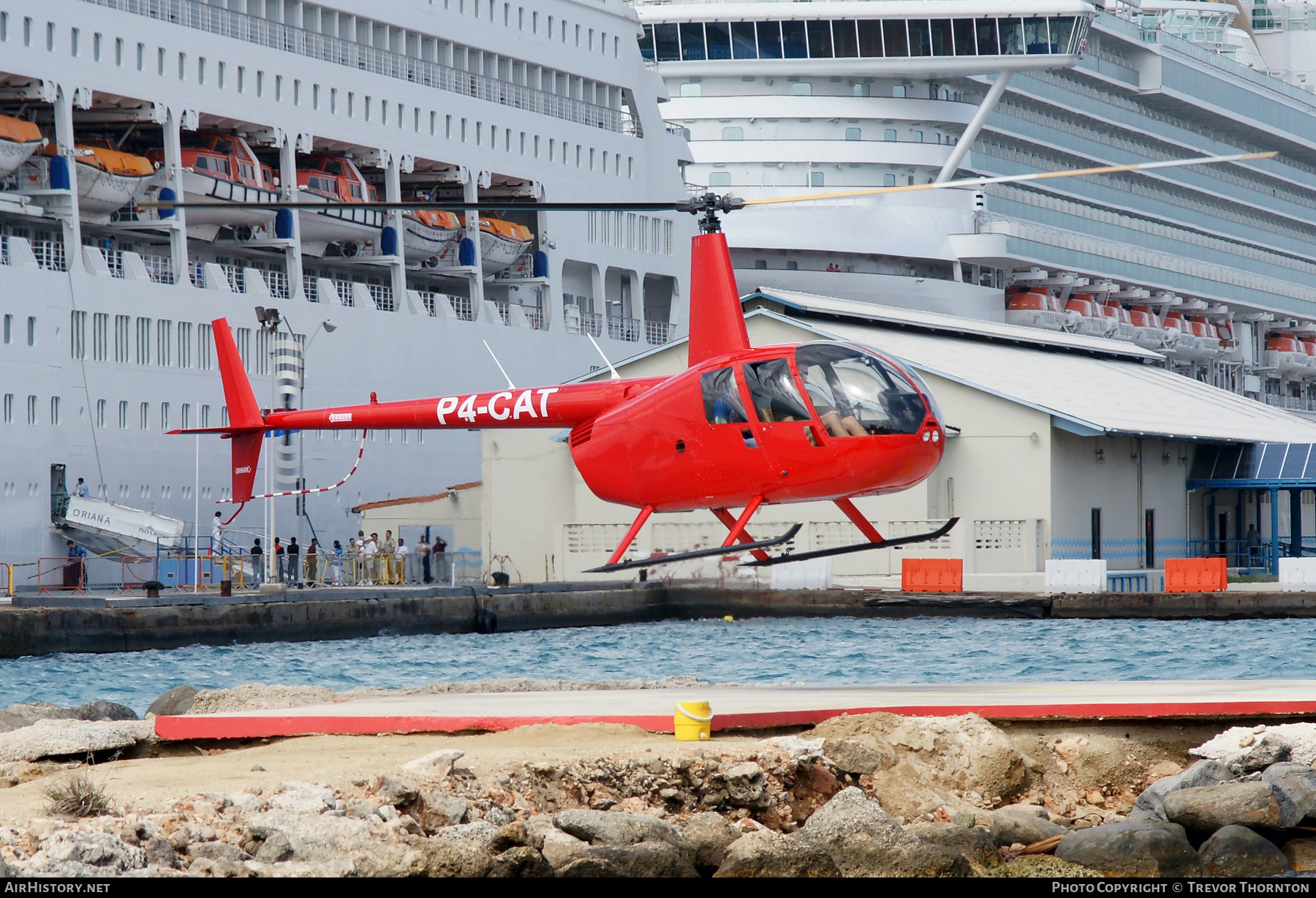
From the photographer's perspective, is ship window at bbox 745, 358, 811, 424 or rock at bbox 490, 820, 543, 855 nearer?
rock at bbox 490, 820, 543, 855

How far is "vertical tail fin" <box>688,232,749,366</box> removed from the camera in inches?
561

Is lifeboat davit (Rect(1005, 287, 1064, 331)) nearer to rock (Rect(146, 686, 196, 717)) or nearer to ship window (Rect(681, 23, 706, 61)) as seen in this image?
ship window (Rect(681, 23, 706, 61))

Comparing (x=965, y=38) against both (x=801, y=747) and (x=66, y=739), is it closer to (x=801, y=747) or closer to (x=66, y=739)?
(x=801, y=747)

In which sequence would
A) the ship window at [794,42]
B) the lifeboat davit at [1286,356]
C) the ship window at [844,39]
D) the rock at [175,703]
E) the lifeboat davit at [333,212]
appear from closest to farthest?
the rock at [175,703]
the lifeboat davit at [333,212]
the ship window at [844,39]
the ship window at [794,42]
the lifeboat davit at [1286,356]

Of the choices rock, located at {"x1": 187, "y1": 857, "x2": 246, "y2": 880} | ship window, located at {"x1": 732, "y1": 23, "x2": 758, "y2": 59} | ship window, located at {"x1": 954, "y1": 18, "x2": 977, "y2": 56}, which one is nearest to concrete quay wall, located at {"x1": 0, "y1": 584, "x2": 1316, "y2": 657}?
rock, located at {"x1": 187, "y1": 857, "x2": 246, "y2": 880}

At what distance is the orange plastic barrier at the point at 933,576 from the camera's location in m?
30.7

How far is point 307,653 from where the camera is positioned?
2500 centimetres

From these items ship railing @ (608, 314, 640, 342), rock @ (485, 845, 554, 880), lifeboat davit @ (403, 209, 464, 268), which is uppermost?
lifeboat davit @ (403, 209, 464, 268)

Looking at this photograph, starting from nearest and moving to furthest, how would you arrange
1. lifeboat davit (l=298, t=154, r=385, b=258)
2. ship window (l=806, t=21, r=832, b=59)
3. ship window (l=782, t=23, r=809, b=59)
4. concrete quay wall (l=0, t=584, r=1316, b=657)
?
concrete quay wall (l=0, t=584, r=1316, b=657) < lifeboat davit (l=298, t=154, r=385, b=258) < ship window (l=806, t=21, r=832, b=59) < ship window (l=782, t=23, r=809, b=59)

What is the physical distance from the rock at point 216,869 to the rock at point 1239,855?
205 inches

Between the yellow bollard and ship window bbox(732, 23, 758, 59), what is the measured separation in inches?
1791

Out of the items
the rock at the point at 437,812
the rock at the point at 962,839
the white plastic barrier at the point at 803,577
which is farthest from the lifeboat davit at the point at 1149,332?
the rock at the point at 437,812

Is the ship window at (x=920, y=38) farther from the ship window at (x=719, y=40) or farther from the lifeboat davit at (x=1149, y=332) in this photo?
the lifeboat davit at (x=1149, y=332)
